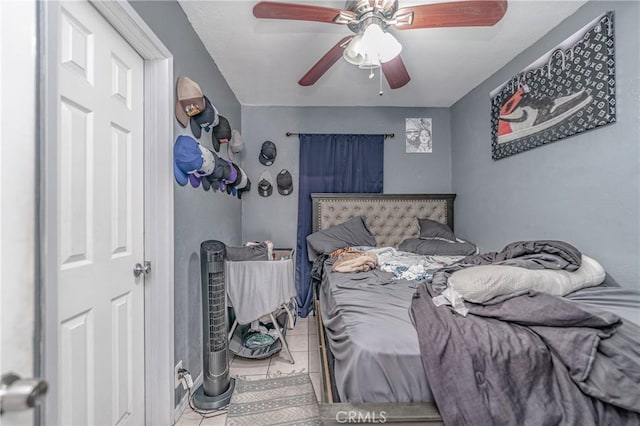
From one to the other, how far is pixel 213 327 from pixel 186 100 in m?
1.48

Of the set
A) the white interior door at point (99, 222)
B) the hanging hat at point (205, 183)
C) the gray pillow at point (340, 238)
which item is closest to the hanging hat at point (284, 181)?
the gray pillow at point (340, 238)

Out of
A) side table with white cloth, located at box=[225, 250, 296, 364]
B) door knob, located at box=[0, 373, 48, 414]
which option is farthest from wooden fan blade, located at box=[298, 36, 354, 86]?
door knob, located at box=[0, 373, 48, 414]

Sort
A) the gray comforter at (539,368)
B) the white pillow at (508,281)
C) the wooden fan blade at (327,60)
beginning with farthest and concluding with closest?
the wooden fan blade at (327,60) < the white pillow at (508,281) < the gray comforter at (539,368)

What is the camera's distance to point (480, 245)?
116 inches

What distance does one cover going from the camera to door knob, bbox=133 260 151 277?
139 cm

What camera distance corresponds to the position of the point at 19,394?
50 centimetres

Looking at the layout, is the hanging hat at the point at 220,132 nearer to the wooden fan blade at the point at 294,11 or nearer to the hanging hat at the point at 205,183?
the hanging hat at the point at 205,183

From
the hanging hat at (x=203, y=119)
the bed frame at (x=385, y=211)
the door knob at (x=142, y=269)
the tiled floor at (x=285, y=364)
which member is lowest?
the tiled floor at (x=285, y=364)

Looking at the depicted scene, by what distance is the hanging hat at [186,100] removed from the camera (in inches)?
65.2

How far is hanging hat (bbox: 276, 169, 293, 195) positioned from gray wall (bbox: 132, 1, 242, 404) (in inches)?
39.6

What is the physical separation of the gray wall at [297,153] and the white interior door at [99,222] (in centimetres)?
198

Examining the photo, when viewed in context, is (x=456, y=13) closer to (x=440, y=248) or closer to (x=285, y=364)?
(x=440, y=248)

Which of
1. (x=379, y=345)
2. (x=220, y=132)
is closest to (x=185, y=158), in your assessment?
(x=220, y=132)

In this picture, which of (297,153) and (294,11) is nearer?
(294,11)
